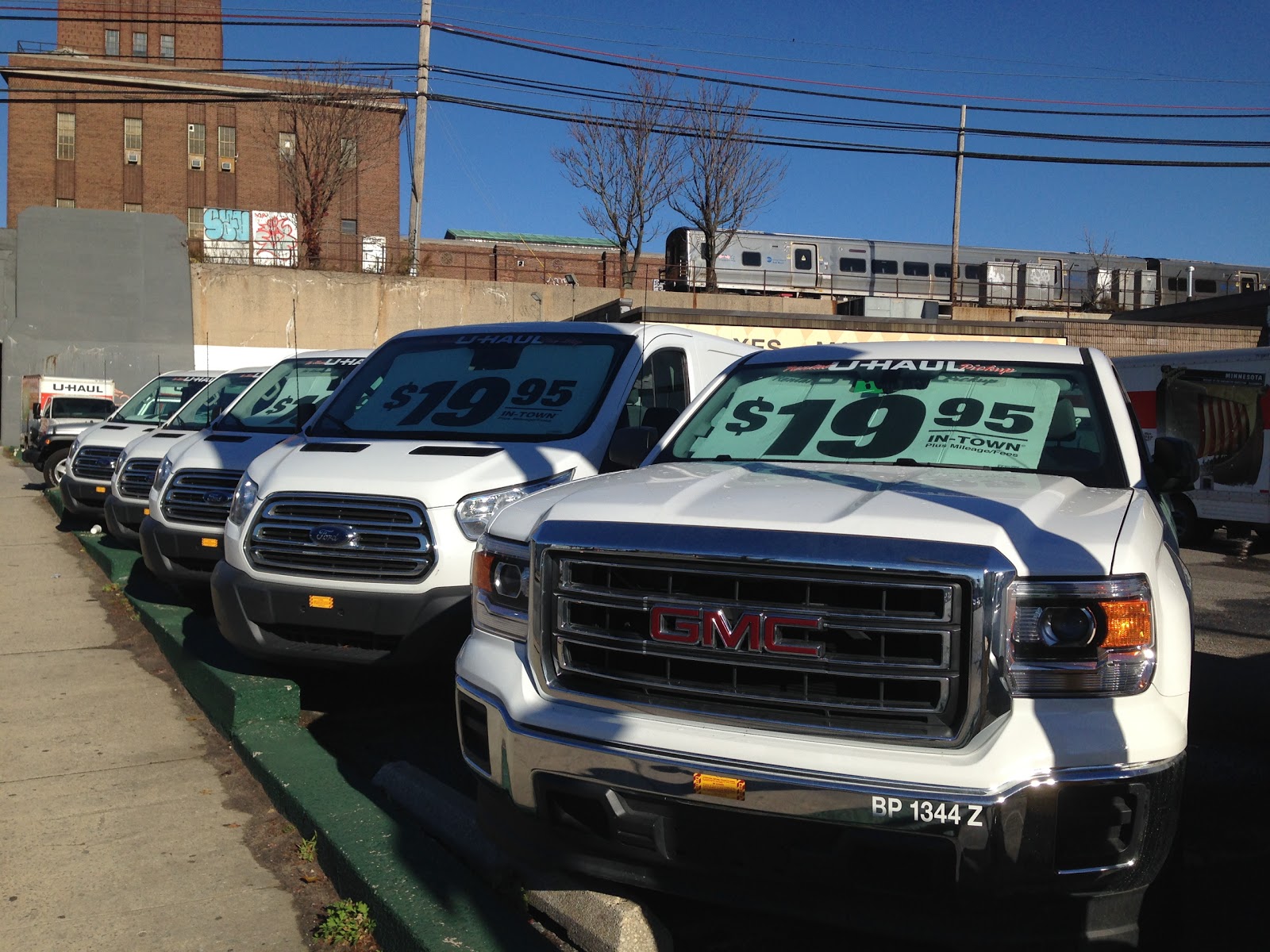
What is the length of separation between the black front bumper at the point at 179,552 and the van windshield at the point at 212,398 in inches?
161

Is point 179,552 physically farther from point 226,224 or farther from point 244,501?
point 226,224

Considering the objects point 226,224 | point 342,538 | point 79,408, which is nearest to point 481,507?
point 342,538

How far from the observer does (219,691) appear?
544 centimetres

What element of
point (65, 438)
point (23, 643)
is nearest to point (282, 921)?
point (23, 643)

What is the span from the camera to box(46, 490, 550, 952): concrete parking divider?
3.15 metres

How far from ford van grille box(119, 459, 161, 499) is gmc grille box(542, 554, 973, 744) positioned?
711 cm

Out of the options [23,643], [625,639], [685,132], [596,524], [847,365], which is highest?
[685,132]

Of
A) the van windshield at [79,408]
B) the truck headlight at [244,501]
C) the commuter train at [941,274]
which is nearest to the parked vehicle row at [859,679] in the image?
the truck headlight at [244,501]

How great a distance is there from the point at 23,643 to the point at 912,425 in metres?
6.38

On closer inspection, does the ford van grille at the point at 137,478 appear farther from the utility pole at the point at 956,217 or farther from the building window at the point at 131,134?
the building window at the point at 131,134

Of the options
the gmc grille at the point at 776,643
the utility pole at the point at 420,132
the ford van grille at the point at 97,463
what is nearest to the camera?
the gmc grille at the point at 776,643

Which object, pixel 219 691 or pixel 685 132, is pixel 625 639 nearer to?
pixel 219 691

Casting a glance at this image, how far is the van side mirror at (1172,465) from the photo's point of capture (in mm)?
4164

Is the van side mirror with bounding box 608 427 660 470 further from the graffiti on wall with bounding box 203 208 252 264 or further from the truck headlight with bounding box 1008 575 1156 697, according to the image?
the graffiti on wall with bounding box 203 208 252 264
